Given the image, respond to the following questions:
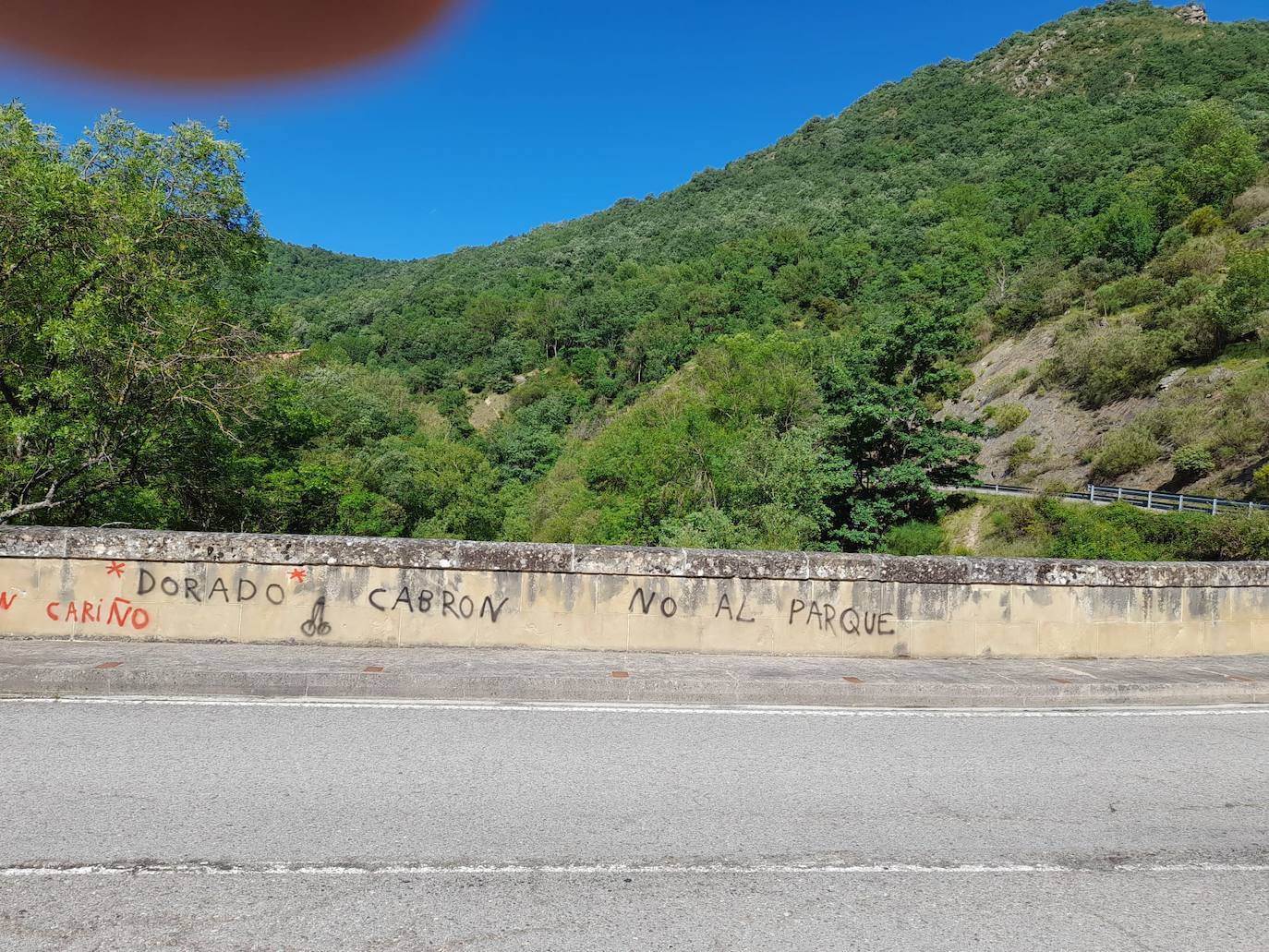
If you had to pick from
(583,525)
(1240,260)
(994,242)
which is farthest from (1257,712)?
(994,242)

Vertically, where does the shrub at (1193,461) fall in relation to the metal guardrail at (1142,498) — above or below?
→ above

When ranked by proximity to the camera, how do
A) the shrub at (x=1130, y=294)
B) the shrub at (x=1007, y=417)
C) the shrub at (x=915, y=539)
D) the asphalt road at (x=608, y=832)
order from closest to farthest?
the asphalt road at (x=608, y=832) < the shrub at (x=915, y=539) < the shrub at (x=1007, y=417) < the shrub at (x=1130, y=294)

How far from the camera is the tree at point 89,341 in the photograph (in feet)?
32.8

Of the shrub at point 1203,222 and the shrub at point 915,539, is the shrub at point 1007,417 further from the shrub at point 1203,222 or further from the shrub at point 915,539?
the shrub at point 1203,222

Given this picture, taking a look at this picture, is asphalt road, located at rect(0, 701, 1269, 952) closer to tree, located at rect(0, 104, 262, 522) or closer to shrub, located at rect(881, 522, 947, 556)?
tree, located at rect(0, 104, 262, 522)

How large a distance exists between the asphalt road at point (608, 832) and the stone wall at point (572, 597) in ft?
5.52

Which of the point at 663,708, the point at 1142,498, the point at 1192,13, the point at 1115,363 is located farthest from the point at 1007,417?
the point at 1192,13

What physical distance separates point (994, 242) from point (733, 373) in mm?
64309

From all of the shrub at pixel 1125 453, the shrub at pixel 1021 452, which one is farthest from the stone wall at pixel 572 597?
the shrub at pixel 1021 452

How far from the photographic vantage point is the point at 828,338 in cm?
7219

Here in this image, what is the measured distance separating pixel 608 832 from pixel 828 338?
71352 mm

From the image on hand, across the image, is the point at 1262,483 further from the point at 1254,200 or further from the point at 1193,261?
the point at 1254,200

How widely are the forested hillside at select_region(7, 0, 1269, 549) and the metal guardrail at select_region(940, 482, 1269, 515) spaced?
6.48ft

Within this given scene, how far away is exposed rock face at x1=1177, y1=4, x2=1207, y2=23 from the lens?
15615 cm
